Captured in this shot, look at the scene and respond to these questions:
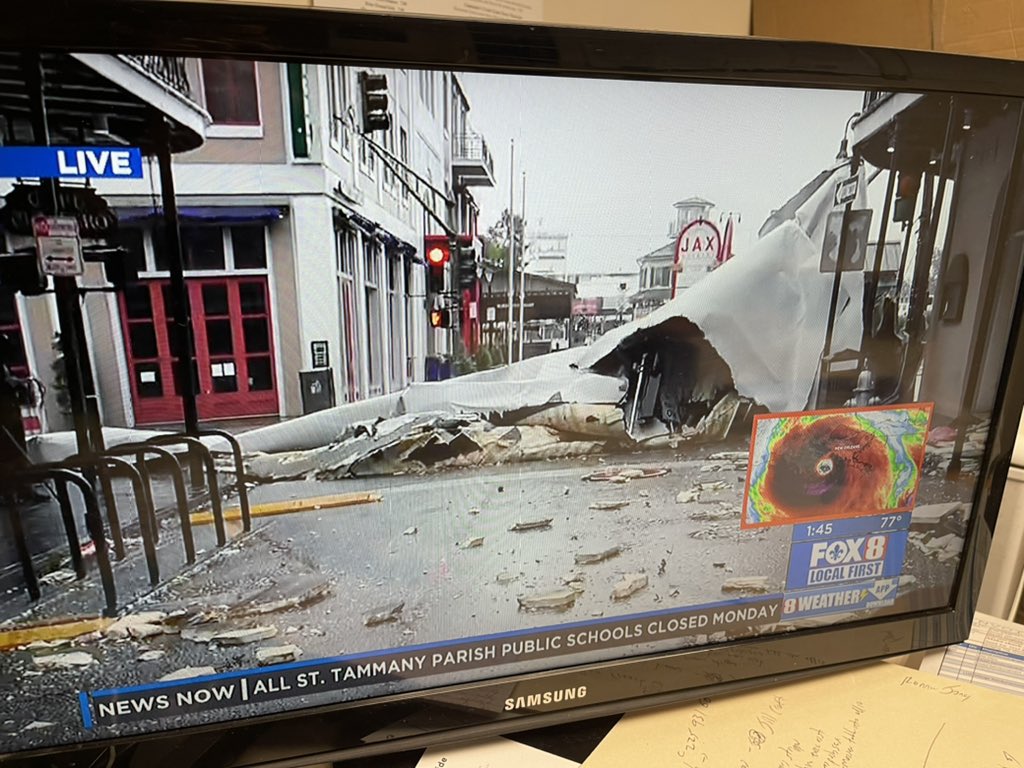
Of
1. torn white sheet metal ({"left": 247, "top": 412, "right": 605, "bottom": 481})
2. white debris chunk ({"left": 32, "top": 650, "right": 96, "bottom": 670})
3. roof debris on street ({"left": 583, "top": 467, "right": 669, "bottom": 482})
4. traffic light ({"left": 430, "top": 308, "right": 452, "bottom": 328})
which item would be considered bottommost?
white debris chunk ({"left": 32, "top": 650, "right": 96, "bottom": 670})

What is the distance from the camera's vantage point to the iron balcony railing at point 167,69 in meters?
0.52

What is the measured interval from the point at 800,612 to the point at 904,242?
0.41m

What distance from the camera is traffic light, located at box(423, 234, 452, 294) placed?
2.00 feet

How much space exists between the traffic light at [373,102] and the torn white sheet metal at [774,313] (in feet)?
0.87

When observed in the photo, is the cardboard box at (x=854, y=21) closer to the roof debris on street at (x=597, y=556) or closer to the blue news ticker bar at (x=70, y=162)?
the roof debris on street at (x=597, y=556)

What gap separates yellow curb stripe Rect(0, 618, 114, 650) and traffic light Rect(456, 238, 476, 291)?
0.42m

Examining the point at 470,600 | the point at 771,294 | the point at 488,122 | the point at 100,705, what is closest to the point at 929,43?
the point at 771,294

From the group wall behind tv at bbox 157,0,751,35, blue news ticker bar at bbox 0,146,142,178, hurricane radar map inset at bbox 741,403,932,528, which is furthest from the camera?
wall behind tv at bbox 157,0,751,35

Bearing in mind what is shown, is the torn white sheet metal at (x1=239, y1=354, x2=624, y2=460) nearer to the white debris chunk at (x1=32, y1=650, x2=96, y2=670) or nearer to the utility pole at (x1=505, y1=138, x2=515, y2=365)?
the utility pole at (x1=505, y1=138, x2=515, y2=365)

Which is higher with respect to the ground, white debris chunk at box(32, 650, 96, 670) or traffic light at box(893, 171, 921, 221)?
traffic light at box(893, 171, 921, 221)

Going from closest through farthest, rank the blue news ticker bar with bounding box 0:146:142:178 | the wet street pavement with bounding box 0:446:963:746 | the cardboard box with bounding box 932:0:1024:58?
the blue news ticker bar with bounding box 0:146:142:178 → the wet street pavement with bounding box 0:446:963:746 → the cardboard box with bounding box 932:0:1024:58

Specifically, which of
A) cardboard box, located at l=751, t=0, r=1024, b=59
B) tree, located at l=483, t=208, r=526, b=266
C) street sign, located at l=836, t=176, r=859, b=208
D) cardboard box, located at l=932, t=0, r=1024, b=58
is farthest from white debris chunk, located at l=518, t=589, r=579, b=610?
cardboard box, located at l=932, t=0, r=1024, b=58

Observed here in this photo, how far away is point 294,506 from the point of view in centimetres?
63

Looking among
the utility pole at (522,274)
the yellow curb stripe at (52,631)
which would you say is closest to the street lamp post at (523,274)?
the utility pole at (522,274)
